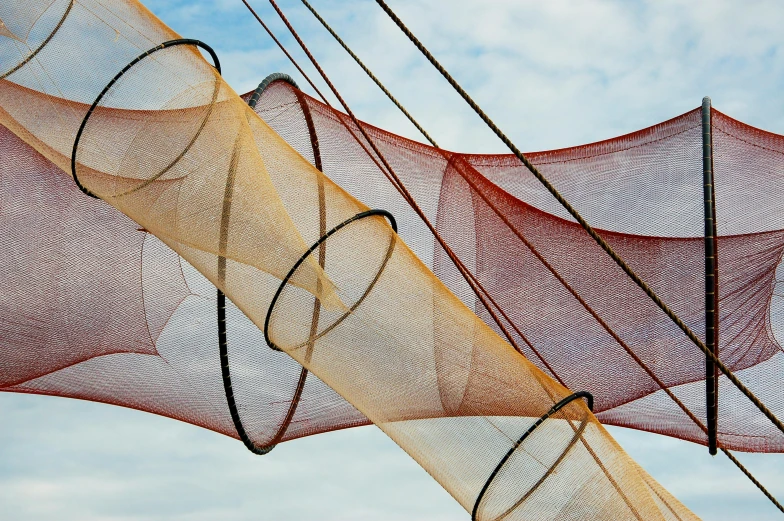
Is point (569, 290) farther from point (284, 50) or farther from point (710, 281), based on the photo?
point (284, 50)

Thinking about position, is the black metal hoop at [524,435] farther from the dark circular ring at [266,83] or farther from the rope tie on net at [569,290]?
the dark circular ring at [266,83]

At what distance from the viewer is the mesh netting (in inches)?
188

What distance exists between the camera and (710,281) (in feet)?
22.6

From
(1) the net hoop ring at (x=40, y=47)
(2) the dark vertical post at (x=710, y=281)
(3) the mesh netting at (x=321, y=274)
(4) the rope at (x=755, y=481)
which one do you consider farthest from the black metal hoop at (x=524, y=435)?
(1) the net hoop ring at (x=40, y=47)

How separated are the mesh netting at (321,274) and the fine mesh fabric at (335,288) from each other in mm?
11

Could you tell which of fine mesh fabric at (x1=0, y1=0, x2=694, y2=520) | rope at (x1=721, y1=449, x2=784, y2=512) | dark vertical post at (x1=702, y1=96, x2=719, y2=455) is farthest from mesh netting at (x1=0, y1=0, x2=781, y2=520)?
rope at (x1=721, y1=449, x2=784, y2=512)

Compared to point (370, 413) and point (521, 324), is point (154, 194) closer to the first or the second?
point (370, 413)

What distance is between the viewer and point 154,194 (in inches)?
201

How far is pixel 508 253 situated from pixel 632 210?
999 mm

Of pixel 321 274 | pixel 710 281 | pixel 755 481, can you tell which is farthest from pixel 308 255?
pixel 710 281

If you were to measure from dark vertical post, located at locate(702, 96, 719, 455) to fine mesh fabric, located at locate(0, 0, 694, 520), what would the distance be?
8.13 feet

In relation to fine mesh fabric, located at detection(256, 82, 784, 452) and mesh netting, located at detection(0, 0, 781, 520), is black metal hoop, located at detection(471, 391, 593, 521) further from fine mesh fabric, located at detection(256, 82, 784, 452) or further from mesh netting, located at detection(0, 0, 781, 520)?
fine mesh fabric, located at detection(256, 82, 784, 452)

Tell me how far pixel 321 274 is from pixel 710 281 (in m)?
3.28

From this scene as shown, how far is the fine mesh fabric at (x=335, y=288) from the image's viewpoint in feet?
15.2
